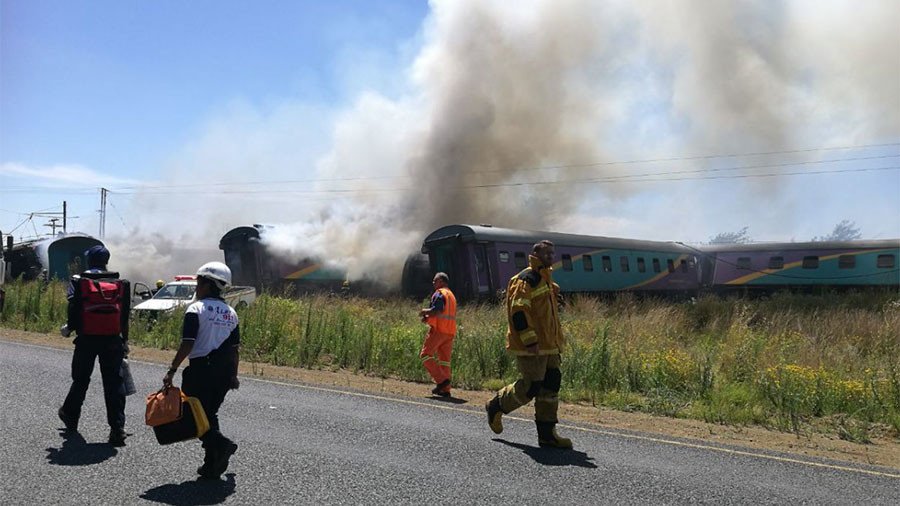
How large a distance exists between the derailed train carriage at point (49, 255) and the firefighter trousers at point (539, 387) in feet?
89.3

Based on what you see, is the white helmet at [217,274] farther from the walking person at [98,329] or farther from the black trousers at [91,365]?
the black trousers at [91,365]

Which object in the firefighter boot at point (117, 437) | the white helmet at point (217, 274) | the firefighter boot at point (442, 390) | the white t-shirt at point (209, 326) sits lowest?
the firefighter boot at point (442, 390)

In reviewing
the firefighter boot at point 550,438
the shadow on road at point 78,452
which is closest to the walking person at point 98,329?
the shadow on road at point 78,452

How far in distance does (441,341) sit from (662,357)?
341 centimetres

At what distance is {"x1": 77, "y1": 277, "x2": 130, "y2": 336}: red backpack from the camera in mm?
5984

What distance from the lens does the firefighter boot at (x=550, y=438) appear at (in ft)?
20.6

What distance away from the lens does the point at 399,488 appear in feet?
16.1

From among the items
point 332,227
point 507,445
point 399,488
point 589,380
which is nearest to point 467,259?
point 332,227

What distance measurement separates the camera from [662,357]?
1093 centimetres

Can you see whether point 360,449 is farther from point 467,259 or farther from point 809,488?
point 467,259

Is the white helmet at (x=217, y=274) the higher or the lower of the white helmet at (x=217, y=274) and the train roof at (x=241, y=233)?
the lower

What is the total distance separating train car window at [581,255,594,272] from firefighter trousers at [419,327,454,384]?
48.6ft

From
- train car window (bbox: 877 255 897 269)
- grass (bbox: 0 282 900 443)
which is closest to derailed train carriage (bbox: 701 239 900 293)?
train car window (bbox: 877 255 897 269)

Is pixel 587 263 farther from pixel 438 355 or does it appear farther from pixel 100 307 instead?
pixel 100 307
